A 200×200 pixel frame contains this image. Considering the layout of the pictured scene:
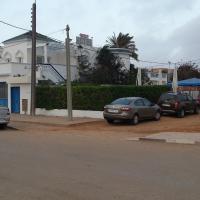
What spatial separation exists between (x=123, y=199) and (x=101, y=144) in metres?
8.31

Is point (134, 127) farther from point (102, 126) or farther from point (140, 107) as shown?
point (140, 107)

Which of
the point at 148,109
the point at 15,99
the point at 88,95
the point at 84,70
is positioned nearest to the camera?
the point at 148,109

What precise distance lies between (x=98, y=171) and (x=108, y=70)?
1410 inches

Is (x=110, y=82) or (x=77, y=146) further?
(x=110, y=82)

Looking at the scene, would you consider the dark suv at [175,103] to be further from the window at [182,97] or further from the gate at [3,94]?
the gate at [3,94]

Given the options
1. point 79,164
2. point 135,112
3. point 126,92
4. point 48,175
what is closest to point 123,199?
point 48,175

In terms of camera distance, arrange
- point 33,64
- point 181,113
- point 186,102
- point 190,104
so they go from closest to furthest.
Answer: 1. point 181,113
2. point 33,64
3. point 186,102
4. point 190,104

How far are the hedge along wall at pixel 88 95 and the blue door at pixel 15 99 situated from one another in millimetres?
2279

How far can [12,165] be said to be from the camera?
10.8m

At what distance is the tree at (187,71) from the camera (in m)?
76.1

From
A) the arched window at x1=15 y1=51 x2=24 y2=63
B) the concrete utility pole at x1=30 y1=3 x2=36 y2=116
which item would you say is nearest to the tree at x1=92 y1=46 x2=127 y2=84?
the arched window at x1=15 y1=51 x2=24 y2=63

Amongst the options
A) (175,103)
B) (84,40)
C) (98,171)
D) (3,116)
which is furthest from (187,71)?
Answer: (98,171)

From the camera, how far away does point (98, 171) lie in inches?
396

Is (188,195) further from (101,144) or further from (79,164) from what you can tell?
(101,144)
